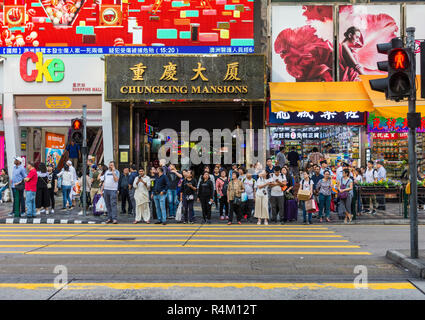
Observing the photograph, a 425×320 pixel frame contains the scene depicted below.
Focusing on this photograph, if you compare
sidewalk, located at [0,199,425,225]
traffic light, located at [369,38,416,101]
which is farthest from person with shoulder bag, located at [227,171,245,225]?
traffic light, located at [369,38,416,101]

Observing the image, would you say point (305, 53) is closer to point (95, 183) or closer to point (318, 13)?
point (318, 13)

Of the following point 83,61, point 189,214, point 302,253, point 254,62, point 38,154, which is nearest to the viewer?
point 302,253

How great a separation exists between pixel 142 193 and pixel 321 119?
9.44m

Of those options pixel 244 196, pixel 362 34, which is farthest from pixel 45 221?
pixel 362 34

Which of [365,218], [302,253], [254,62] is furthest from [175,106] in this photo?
[302,253]

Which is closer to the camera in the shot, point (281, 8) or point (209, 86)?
point (209, 86)

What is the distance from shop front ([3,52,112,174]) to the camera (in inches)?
778

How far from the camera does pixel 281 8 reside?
2003cm

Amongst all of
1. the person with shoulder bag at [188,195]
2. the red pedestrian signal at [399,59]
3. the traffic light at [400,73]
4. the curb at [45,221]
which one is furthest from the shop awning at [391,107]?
the curb at [45,221]

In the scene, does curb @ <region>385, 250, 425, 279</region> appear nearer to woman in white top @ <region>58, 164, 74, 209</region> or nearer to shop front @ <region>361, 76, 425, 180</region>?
shop front @ <region>361, 76, 425, 180</region>

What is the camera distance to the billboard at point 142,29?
20000 mm

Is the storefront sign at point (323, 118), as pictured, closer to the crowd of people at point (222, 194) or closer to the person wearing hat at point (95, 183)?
the crowd of people at point (222, 194)

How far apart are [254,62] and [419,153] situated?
843 cm

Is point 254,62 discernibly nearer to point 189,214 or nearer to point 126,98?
point 126,98
